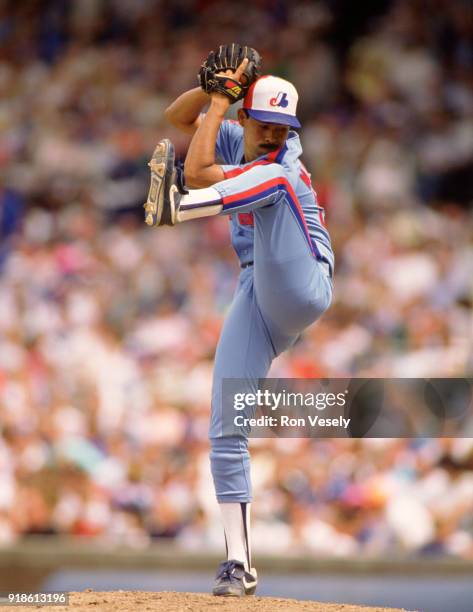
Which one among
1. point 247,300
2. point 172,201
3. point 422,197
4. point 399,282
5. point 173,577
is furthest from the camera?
point 422,197

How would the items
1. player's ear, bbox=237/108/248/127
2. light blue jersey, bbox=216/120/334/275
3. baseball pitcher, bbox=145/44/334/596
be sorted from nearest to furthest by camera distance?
baseball pitcher, bbox=145/44/334/596
light blue jersey, bbox=216/120/334/275
player's ear, bbox=237/108/248/127

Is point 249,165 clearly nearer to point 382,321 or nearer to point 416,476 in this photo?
point 416,476

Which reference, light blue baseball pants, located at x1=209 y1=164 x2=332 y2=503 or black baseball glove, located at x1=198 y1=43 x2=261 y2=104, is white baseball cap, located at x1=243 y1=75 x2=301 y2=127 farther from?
light blue baseball pants, located at x1=209 y1=164 x2=332 y2=503

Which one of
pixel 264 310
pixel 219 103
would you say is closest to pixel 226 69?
pixel 219 103

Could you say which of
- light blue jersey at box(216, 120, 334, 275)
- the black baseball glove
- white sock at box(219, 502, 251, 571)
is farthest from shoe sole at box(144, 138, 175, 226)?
white sock at box(219, 502, 251, 571)

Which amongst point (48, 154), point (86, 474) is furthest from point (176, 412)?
point (48, 154)

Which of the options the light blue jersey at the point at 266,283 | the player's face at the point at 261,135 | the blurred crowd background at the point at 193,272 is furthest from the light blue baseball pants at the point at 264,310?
the blurred crowd background at the point at 193,272

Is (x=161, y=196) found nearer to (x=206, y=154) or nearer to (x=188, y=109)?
(x=206, y=154)

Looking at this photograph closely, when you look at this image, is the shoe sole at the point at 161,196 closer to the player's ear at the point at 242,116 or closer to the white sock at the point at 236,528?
the player's ear at the point at 242,116
